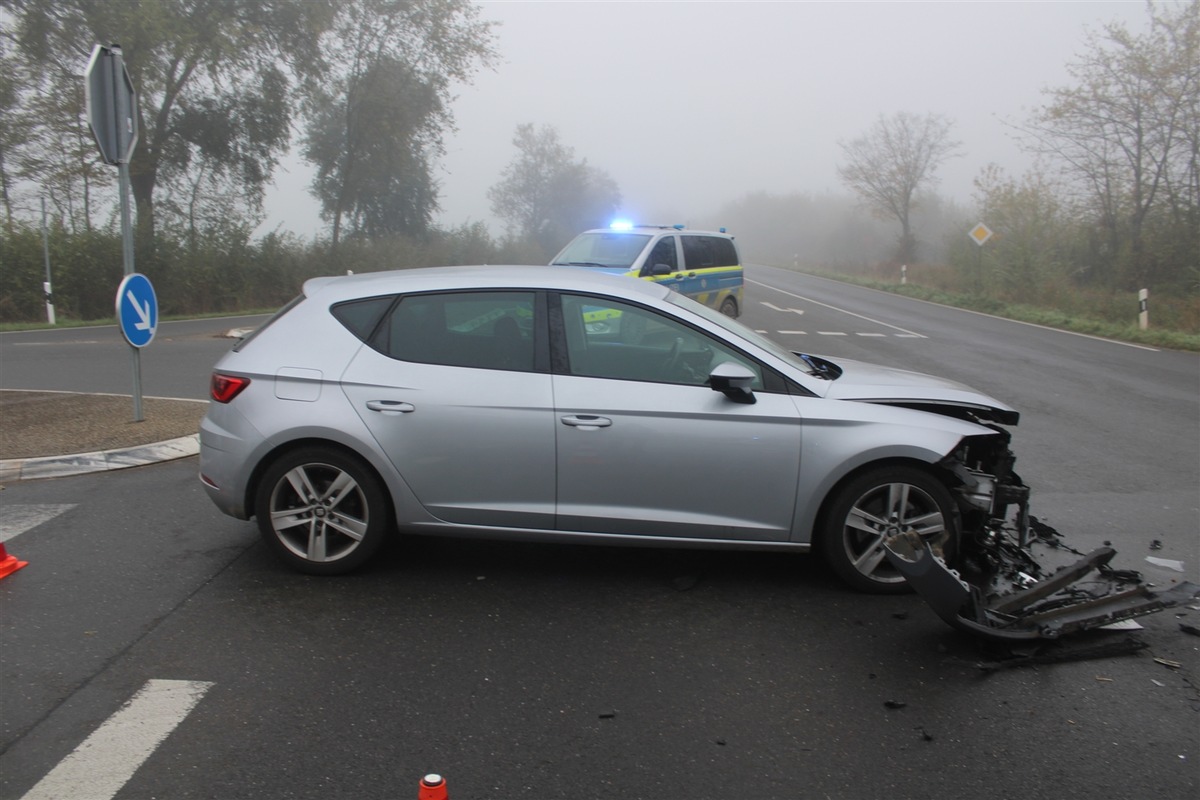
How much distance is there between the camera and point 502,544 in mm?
5652

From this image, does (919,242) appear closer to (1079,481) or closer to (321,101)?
(321,101)

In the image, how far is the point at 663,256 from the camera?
15055 millimetres

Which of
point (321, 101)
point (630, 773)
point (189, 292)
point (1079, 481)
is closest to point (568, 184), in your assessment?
point (321, 101)

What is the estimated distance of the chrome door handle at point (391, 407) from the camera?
482 cm

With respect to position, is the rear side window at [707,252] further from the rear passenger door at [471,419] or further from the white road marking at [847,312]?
the rear passenger door at [471,419]

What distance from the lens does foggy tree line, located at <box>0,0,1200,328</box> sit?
25.8 m

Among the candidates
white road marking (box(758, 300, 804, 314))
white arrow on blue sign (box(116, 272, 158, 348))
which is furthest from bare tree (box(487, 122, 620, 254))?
white arrow on blue sign (box(116, 272, 158, 348))

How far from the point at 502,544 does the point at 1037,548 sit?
3269 mm

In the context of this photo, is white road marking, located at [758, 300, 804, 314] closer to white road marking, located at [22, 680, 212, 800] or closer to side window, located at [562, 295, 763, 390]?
side window, located at [562, 295, 763, 390]

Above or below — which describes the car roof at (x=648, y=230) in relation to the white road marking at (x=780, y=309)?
above

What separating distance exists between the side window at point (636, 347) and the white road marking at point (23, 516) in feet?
11.9

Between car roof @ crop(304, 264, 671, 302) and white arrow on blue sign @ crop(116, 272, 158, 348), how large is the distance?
305cm

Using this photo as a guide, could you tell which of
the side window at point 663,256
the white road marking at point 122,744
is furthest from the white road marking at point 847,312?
the white road marking at point 122,744

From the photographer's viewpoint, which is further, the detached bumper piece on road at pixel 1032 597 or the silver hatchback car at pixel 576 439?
the silver hatchback car at pixel 576 439
